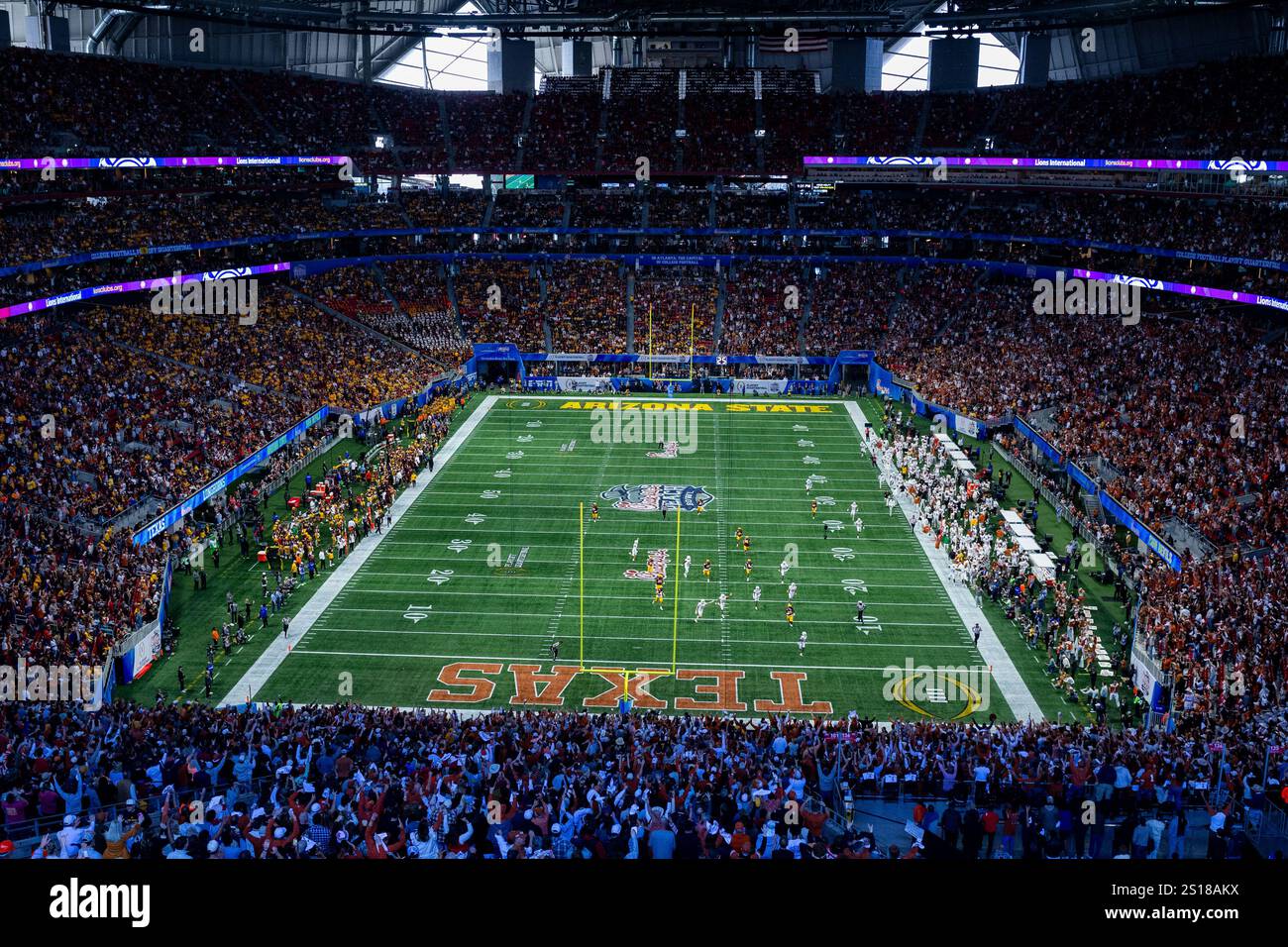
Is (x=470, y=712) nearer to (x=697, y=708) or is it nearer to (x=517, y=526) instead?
(x=697, y=708)

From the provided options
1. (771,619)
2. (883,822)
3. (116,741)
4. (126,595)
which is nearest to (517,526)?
(771,619)

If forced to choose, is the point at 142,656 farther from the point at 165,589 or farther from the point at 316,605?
the point at 316,605

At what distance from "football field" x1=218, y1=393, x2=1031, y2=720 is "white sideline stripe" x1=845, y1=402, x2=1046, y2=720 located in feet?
0.58

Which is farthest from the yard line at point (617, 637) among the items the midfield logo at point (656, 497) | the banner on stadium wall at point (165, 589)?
the midfield logo at point (656, 497)

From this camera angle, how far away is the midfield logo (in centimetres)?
3547

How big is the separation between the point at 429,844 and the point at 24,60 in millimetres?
46318

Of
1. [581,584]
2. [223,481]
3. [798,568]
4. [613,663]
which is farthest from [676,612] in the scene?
[223,481]

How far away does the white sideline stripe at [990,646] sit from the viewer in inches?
890

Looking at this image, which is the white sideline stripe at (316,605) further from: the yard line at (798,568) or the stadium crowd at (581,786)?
the stadium crowd at (581,786)

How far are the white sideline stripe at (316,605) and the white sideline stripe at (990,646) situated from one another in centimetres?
1535

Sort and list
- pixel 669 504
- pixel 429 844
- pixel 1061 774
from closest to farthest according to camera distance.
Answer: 1. pixel 429 844
2. pixel 1061 774
3. pixel 669 504

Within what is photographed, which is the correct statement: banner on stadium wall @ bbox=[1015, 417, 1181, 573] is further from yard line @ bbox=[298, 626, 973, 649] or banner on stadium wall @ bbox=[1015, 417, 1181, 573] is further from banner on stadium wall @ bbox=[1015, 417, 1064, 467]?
yard line @ bbox=[298, 626, 973, 649]

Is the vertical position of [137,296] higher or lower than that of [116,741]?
higher

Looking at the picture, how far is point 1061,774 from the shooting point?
14.8 meters
